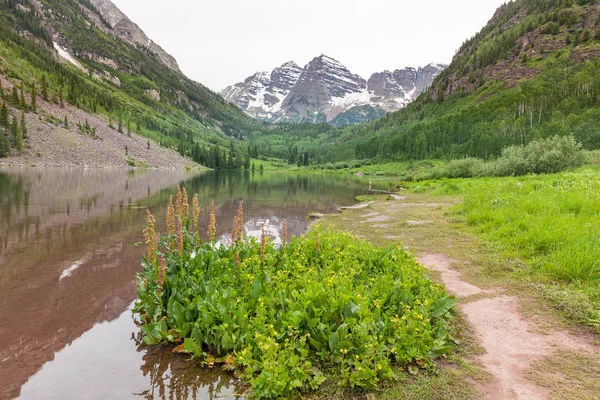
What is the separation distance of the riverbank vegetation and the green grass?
10.6ft

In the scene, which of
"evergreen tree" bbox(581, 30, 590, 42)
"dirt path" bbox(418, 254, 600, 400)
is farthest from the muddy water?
"evergreen tree" bbox(581, 30, 590, 42)

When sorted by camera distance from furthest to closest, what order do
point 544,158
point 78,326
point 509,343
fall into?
1. point 544,158
2. point 78,326
3. point 509,343

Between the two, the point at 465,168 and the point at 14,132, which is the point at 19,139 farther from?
the point at 465,168

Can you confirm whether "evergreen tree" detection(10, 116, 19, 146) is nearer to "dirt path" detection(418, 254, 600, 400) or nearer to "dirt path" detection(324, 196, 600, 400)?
"dirt path" detection(324, 196, 600, 400)

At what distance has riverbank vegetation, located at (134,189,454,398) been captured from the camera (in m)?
Answer: 5.77

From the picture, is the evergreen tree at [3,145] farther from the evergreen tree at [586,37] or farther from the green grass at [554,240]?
the evergreen tree at [586,37]

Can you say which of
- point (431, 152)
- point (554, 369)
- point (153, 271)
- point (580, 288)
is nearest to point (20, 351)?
point (153, 271)

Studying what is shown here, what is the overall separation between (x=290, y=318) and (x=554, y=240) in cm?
995

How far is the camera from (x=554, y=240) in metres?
11.0

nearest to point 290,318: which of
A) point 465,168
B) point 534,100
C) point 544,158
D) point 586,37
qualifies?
point 544,158

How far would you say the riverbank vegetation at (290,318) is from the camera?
577 centimetres

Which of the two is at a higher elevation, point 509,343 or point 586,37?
point 586,37

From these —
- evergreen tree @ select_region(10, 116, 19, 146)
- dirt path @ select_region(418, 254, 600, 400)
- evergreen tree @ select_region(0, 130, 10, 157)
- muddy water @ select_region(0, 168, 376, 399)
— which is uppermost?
evergreen tree @ select_region(10, 116, 19, 146)

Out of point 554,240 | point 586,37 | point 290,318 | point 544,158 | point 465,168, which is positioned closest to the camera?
point 290,318
